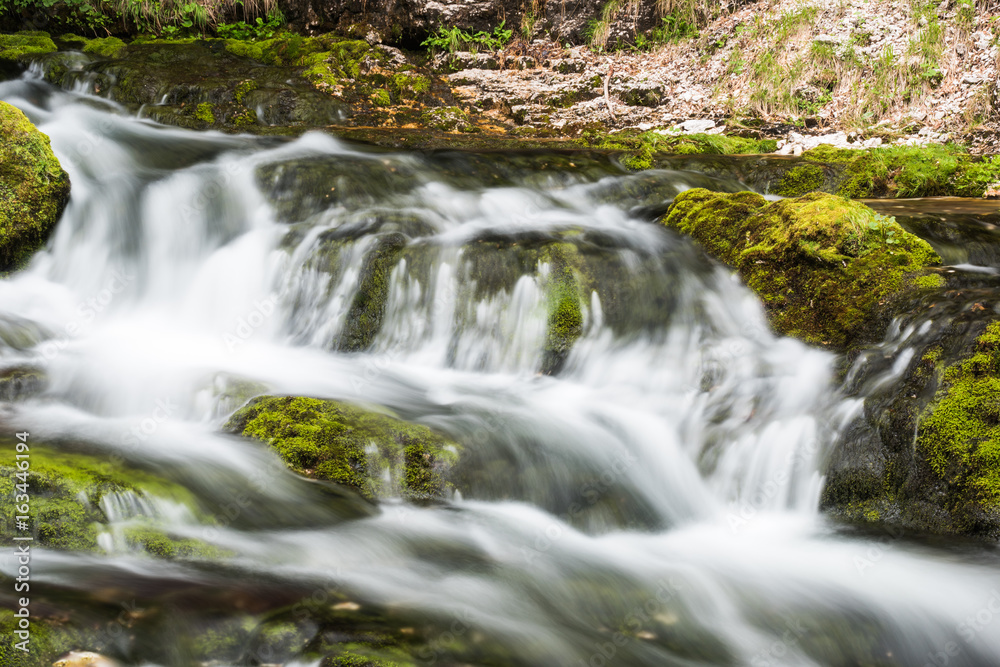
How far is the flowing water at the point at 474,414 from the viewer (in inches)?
A: 124

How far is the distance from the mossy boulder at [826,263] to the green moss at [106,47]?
11.1 m

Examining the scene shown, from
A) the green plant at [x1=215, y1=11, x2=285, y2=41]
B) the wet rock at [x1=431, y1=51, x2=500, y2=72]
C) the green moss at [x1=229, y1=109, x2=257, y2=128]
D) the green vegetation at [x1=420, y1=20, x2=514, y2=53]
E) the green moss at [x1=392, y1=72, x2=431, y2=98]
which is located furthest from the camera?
the green plant at [x1=215, y1=11, x2=285, y2=41]

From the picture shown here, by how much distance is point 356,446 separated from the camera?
4.11 metres

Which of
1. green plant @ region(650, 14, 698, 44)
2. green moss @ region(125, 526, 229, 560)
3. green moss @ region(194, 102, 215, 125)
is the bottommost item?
green moss @ region(125, 526, 229, 560)

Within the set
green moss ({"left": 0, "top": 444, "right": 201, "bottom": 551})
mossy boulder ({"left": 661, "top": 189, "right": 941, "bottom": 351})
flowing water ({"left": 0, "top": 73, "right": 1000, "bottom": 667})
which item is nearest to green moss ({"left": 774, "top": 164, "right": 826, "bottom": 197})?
flowing water ({"left": 0, "top": 73, "right": 1000, "bottom": 667})

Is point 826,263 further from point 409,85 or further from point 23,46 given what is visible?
point 23,46

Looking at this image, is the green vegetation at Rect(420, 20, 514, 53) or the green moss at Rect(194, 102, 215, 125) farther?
the green vegetation at Rect(420, 20, 514, 53)

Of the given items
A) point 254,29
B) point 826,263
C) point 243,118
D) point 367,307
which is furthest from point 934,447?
point 254,29

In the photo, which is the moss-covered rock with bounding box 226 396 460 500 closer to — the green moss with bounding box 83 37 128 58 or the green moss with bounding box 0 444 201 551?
the green moss with bounding box 0 444 201 551

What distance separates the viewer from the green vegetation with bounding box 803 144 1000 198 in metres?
8.41

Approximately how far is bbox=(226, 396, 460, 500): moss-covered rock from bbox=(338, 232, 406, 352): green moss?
158 cm

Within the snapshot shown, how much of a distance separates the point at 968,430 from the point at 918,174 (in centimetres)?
605

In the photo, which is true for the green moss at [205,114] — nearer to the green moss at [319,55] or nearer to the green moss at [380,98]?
the green moss at [319,55]

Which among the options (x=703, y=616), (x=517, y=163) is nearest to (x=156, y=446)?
(x=703, y=616)
